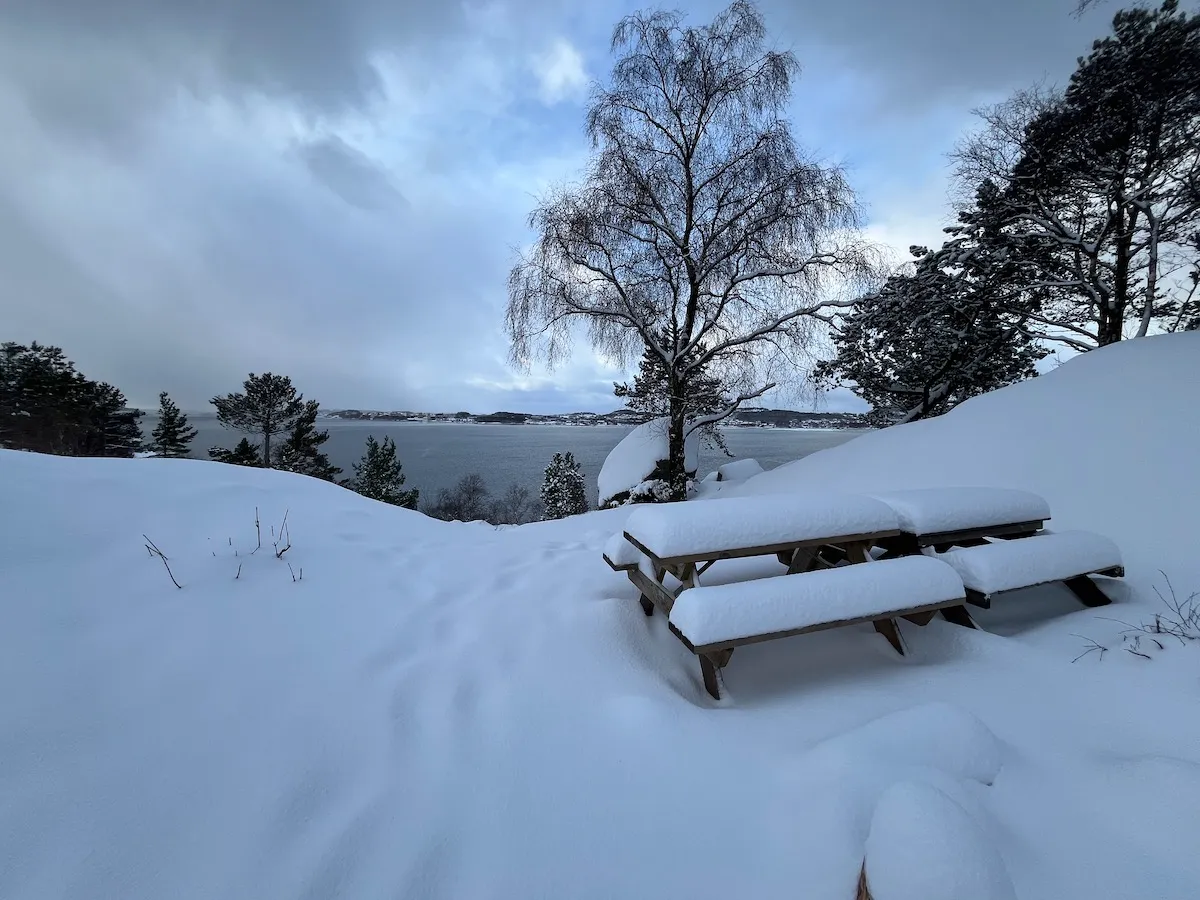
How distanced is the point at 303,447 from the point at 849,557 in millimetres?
27735

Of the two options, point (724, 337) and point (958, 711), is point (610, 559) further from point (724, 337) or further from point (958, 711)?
point (724, 337)

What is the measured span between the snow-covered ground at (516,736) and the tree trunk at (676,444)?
19.1ft

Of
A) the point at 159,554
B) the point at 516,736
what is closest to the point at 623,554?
the point at 516,736

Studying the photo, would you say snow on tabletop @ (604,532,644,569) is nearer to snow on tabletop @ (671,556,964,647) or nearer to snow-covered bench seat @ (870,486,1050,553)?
snow on tabletop @ (671,556,964,647)

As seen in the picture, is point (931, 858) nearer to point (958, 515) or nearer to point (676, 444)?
point (958, 515)

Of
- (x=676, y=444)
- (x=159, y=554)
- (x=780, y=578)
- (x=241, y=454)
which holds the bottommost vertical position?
(x=780, y=578)

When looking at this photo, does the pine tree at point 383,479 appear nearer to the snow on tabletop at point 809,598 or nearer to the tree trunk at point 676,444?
the tree trunk at point 676,444

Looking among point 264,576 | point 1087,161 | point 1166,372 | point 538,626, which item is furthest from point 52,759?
point 1087,161

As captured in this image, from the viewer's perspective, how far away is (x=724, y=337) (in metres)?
9.03

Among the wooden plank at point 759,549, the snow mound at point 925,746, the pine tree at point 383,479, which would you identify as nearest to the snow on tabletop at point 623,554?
the wooden plank at point 759,549

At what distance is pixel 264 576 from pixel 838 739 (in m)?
3.40

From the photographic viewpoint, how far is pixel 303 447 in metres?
23.6

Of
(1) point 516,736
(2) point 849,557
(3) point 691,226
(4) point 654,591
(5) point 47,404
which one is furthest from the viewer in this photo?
(5) point 47,404

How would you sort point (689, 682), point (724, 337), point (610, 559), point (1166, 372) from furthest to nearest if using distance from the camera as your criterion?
point (724, 337) < point (1166, 372) < point (610, 559) < point (689, 682)
